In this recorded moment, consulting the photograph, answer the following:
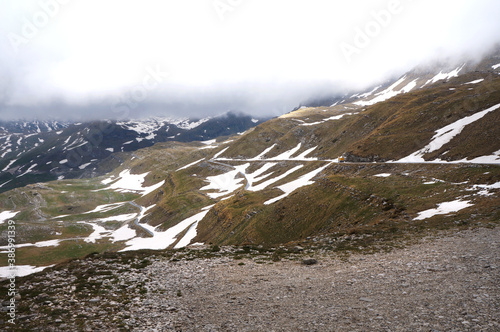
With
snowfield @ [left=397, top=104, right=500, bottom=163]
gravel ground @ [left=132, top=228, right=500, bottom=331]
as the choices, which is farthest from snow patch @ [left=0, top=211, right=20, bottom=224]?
snowfield @ [left=397, top=104, right=500, bottom=163]

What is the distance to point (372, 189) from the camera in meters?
46.5

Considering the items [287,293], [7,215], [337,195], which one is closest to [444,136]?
[337,195]

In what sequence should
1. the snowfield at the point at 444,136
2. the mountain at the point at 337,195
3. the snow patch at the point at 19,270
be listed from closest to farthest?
the mountain at the point at 337,195, the snowfield at the point at 444,136, the snow patch at the point at 19,270

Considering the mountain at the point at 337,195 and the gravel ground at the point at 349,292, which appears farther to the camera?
the mountain at the point at 337,195

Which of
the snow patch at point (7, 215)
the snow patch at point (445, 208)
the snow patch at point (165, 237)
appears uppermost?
the snow patch at point (7, 215)

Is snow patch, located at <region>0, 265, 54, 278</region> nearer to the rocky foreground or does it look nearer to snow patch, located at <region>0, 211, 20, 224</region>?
the rocky foreground

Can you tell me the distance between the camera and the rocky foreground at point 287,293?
38.6 feet

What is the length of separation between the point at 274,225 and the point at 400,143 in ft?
176

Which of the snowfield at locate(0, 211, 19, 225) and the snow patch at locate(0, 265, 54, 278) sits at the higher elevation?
the snowfield at locate(0, 211, 19, 225)

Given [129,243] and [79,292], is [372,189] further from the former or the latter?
[129,243]

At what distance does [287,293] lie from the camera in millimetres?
15961

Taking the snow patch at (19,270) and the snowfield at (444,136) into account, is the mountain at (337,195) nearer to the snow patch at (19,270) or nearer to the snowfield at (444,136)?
the snowfield at (444,136)

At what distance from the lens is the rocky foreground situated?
1176 centimetres

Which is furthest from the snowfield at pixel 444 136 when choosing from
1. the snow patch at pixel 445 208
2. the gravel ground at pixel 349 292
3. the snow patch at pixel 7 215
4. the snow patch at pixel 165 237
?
the snow patch at pixel 7 215
